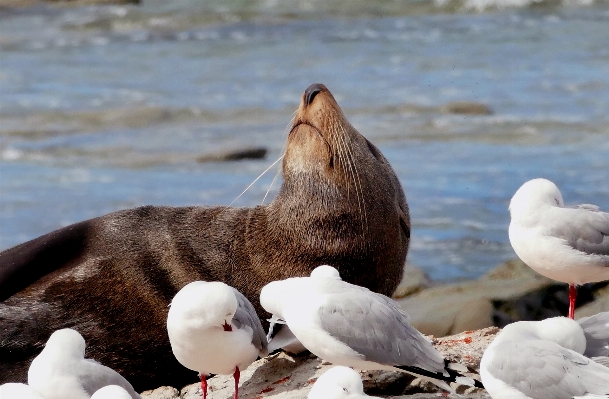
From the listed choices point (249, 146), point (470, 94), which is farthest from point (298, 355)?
point (470, 94)

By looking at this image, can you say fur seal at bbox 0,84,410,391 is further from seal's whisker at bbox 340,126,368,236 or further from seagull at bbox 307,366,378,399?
seagull at bbox 307,366,378,399

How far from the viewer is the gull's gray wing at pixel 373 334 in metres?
4.94

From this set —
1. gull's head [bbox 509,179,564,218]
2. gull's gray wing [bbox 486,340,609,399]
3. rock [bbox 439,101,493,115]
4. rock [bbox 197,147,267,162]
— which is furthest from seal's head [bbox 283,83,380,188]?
rock [bbox 439,101,493,115]

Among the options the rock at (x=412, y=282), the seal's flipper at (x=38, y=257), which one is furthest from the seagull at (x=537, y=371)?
the rock at (x=412, y=282)

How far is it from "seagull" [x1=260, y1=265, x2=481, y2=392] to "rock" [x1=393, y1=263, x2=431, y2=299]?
4.13 m

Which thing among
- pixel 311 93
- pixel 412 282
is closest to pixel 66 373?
pixel 311 93

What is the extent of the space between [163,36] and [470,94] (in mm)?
9790

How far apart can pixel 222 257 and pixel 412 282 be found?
287 centimetres

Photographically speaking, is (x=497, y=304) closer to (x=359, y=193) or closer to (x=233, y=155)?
(x=359, y=193)

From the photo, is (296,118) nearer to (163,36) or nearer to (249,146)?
(249,146)

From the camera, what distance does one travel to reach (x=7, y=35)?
26594 mm

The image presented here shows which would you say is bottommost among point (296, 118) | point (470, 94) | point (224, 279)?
point (470, 94)

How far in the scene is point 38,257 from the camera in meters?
7.23

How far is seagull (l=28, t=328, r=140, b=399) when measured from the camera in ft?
16.0
